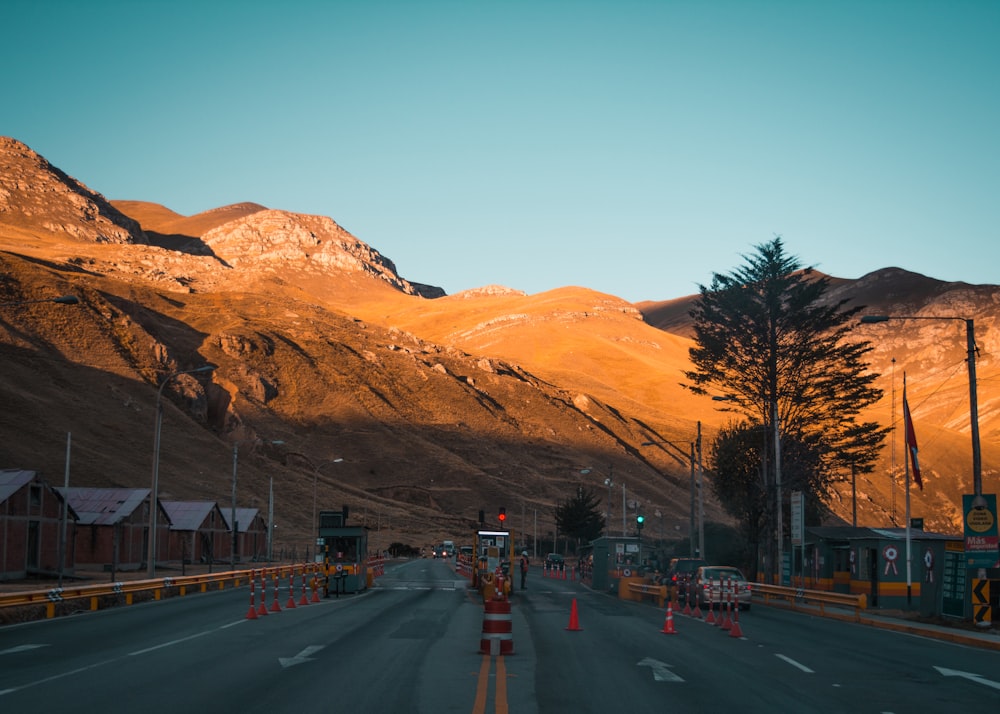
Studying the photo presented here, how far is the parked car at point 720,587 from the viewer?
130 feet

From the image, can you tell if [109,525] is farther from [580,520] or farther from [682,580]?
[580,520]

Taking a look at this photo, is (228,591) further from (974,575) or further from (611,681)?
(611,681)

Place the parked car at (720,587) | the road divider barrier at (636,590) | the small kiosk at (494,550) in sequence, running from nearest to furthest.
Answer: the parked car at (720,587) → the road divider barrier at (636,590) → the small kiosk at (494,550)

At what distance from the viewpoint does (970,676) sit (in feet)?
62.5

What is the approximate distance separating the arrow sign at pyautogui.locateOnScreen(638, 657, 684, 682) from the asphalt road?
40 mm

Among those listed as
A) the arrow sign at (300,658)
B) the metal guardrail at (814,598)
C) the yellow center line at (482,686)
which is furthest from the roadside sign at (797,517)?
the arrow sign at (300,658)

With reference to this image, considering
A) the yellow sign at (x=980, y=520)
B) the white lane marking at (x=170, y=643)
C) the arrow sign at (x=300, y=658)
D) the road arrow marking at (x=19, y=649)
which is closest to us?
the arrow sign at (x=300, y=658)

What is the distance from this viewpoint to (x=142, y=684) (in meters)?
16.2

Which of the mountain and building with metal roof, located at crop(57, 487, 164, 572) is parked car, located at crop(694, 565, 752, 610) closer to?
building with metal roof, located at crop(57, 487, 164, 572)

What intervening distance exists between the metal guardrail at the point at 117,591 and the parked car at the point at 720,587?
1881cm

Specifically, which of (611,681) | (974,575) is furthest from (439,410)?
(611,681)

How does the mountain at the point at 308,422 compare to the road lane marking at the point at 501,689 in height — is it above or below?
above

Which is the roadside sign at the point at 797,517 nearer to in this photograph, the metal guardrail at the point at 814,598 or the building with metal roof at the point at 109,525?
the metal guardrail at the point at 814,598

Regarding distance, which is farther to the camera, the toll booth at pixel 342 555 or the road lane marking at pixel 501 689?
the toll booth at pixel 342 555
